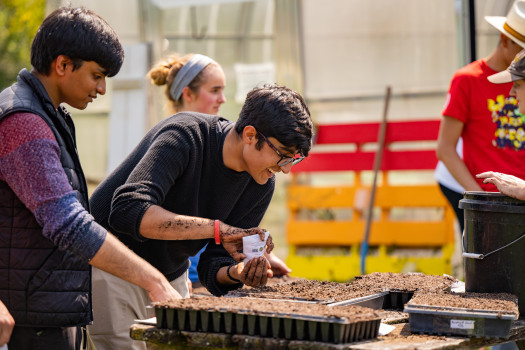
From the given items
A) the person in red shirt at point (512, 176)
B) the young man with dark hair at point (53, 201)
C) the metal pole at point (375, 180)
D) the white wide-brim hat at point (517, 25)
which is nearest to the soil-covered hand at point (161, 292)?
the young man with dark hair at point (53, 201)

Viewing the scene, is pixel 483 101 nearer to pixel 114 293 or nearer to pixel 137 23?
pixel 114 293

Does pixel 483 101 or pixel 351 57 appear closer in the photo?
pixel 483 101

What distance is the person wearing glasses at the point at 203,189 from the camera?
275cm

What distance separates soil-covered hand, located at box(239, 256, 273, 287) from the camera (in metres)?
2.90

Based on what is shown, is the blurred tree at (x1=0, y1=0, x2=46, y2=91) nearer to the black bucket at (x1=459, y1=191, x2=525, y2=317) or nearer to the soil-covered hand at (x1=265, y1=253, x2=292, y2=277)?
the soil-covered hand at (x1=265, y1=253, x2=292, y2=277)

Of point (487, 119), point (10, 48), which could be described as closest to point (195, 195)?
point (487, 119)

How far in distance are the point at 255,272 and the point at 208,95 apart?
1.49 metres

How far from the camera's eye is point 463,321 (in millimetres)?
2482

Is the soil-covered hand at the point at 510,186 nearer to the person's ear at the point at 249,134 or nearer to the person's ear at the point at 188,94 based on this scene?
the person's ear at the point at 249,134

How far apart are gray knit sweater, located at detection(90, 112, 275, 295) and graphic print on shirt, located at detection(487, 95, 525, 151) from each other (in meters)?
1.60

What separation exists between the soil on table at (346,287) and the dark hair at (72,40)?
0.99 meters

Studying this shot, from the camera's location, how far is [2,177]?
90.3 inches

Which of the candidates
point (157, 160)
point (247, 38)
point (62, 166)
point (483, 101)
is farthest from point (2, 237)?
point (247, 38)

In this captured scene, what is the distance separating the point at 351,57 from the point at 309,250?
2260 millimetres
